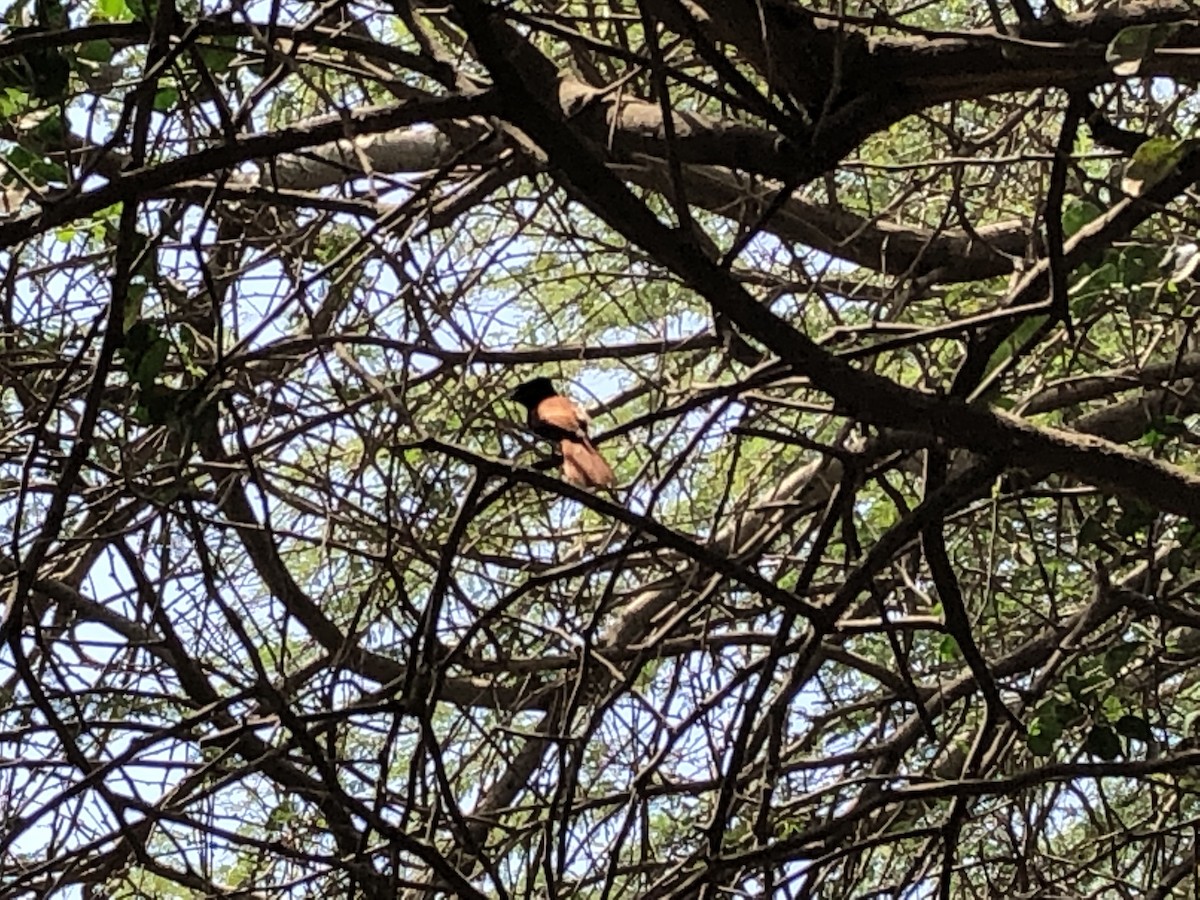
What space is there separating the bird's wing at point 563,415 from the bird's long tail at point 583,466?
4 centimetres

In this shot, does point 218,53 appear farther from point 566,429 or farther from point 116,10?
point 566,429

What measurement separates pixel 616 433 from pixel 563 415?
833 mm

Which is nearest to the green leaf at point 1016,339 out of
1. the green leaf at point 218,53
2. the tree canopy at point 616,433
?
the tree canopy at point 616,433

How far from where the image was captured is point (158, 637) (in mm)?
2586

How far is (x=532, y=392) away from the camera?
278cm

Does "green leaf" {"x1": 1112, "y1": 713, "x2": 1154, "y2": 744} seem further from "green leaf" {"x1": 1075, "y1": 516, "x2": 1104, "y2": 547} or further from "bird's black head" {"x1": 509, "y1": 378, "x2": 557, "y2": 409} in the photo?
"bird's black head" {"x1": 509, "y1": 378, "x2": 557, "y2": 409}

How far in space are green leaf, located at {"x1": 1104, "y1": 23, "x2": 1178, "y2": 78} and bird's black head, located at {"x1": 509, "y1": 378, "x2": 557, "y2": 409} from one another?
1.44 m

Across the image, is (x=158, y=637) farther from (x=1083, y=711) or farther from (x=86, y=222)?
(x=1083, y=711)

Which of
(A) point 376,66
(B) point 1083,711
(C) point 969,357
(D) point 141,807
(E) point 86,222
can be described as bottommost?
(B) point 1083,711

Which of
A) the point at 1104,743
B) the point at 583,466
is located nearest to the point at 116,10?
the point at 583,466

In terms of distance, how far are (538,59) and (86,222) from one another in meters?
0.66

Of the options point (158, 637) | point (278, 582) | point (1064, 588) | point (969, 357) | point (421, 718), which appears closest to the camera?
point (421, 718)

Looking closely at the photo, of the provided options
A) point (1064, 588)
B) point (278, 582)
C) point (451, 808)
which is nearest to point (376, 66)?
point (278, 582)

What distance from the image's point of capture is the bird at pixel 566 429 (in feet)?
7.97
